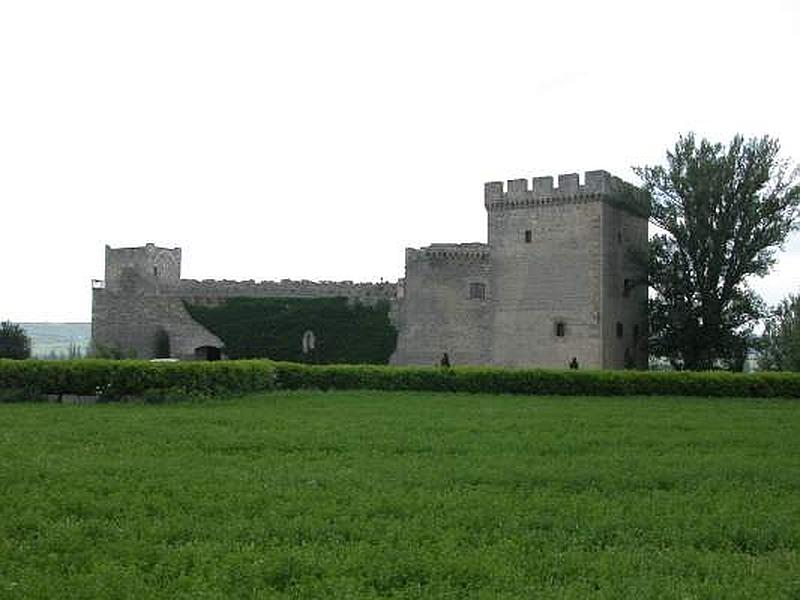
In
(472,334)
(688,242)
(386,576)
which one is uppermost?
(688,242)

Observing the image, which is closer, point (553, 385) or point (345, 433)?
point (345, 433)

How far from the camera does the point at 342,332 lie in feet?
120

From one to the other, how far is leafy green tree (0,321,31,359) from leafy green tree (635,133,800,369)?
28192mm

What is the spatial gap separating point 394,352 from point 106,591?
30.0 metres

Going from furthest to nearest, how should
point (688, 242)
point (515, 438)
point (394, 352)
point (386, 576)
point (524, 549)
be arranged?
point (394, 352), point (688, 242), point (515, 438), point (524, 549), point (386, 576)

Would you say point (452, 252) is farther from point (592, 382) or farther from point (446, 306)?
point (592, 382)

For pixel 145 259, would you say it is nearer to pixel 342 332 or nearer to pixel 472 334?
pixel 342 332

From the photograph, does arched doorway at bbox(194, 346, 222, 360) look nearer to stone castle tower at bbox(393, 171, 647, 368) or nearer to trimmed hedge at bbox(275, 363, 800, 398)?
stone castle tower at bbox(393, 171, 647, 368)

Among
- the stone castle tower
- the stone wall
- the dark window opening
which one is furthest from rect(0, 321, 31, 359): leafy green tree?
the dark window opening

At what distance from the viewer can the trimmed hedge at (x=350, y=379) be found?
20.3m

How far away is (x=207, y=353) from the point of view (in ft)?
124

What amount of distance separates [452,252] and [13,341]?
69.5 feet

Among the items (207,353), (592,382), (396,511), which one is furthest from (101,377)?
(207,353)

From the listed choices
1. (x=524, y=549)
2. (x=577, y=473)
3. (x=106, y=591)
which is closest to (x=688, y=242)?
(x=577, y=473)
